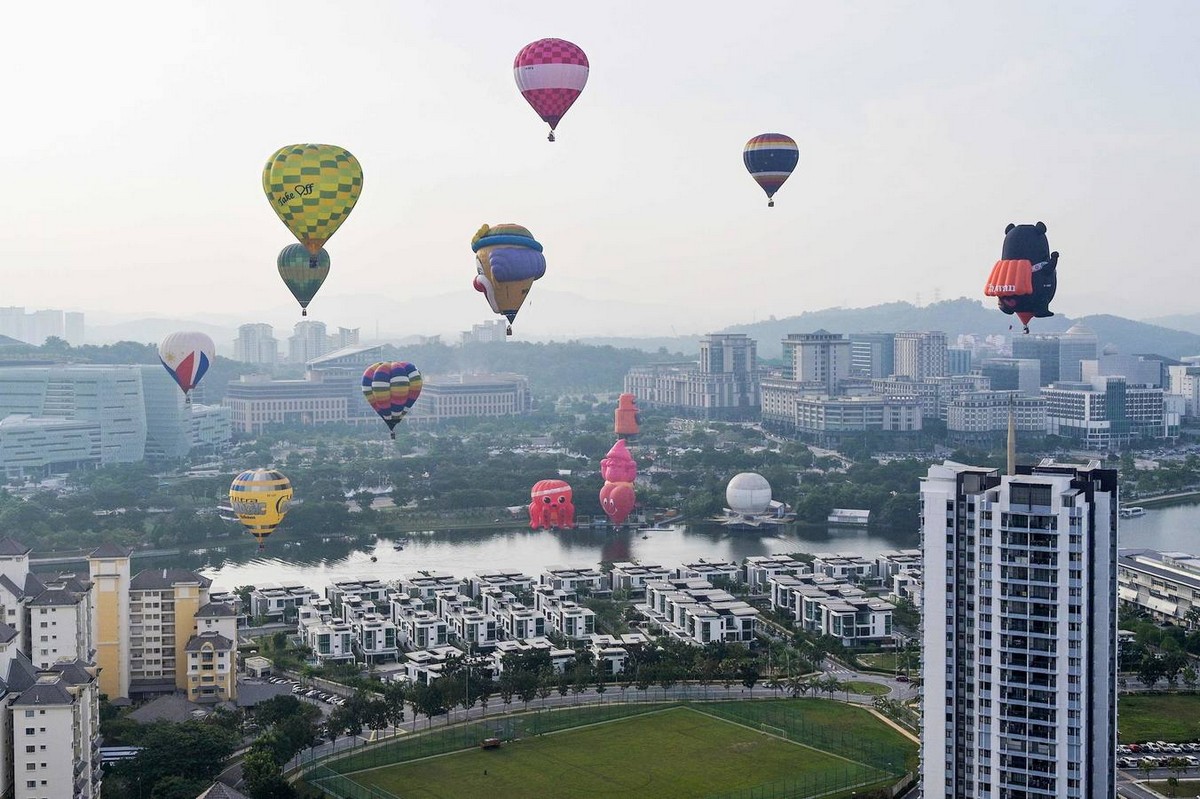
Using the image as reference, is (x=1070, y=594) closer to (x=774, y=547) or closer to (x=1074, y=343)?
(x=774, y=547)

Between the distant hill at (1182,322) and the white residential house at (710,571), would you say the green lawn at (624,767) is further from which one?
the distant hill at (1182,322)

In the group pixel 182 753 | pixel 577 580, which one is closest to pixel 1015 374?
pixel 577 580

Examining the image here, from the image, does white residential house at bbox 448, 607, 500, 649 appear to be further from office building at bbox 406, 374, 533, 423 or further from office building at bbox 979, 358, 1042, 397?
office building at bbox 979, 358, 1042, 397

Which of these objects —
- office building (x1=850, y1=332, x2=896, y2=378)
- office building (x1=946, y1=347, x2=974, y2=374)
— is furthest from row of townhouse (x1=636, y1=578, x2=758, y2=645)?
office building (x1=946, y1=347, x2=974, y2=374)

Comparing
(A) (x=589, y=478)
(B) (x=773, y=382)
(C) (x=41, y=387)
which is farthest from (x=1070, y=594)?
(B) (x=773, y=382)

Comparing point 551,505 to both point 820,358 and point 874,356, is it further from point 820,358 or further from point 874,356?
point 874,356
